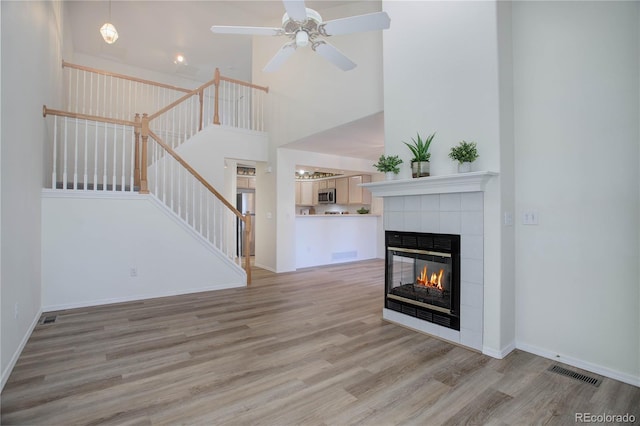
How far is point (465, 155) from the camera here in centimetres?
261

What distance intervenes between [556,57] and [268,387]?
3279 mm

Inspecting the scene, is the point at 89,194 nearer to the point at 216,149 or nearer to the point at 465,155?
the point at 216,149

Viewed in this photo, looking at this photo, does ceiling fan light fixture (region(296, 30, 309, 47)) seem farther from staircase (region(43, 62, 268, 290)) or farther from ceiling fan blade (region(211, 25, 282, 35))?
staircase (region(43, 62, 268, 290))

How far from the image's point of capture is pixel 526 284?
2641 millimetres

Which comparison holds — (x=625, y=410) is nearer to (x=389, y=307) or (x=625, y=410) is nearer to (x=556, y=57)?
(x=389, y=307)

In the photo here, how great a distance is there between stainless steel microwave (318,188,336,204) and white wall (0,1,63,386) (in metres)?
6.39

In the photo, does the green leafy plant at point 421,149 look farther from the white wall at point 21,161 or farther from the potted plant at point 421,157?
the white wall at point 21,161

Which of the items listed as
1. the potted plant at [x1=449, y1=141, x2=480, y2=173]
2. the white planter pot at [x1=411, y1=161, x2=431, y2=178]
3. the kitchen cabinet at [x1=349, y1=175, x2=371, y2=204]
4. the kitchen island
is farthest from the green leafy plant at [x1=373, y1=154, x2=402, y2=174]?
the kitchen cabinet at [x1=349, y1=175, x2=371, y2=204]

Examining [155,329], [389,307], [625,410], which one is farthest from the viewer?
[389,307]

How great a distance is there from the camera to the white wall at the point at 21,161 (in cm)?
217

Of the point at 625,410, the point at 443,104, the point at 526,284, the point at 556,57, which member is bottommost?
the point at 625,410

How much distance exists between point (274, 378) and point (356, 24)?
9.32 feet

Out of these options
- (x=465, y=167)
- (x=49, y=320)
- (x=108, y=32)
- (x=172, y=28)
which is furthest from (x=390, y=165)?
(x=172, y=28)

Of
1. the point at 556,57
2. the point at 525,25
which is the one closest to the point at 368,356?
the point at 556,57
